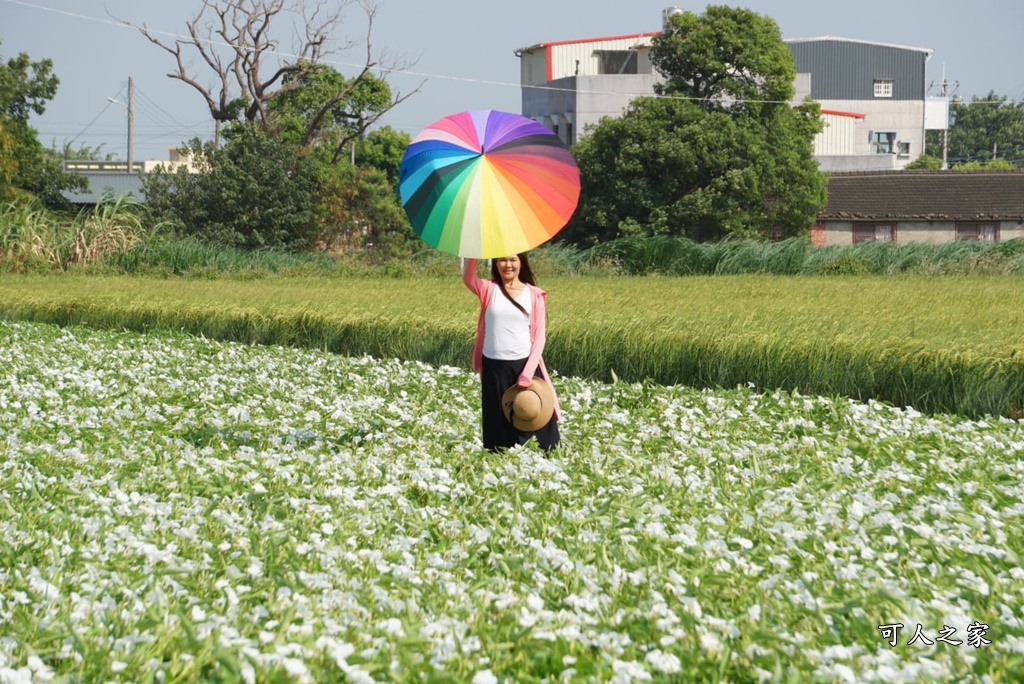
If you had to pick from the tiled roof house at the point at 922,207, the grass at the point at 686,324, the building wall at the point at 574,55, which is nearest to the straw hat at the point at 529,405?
the grass at the point at 686,324

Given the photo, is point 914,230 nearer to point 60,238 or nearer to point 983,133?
point 60,238

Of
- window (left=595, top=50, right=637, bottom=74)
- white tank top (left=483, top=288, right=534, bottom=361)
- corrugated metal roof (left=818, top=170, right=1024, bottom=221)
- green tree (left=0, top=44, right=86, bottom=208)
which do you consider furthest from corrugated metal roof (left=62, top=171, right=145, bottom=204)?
white tank top (left=483, top=288, right=534, bottom=361)

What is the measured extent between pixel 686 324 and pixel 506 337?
524 cm

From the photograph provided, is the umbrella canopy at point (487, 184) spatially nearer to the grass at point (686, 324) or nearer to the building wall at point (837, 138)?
the grass at point (686, 324)

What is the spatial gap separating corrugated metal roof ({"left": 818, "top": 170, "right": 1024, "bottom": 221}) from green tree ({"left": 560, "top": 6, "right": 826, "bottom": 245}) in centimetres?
718

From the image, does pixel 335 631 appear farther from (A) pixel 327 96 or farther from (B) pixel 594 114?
(A) pixel 327 96

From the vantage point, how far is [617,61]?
58.0 m

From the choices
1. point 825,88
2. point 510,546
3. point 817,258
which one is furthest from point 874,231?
point 510,546

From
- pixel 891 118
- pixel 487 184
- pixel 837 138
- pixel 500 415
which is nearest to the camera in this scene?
pixel 487 184

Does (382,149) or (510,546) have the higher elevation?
(382,149)

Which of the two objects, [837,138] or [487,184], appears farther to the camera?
[837,138]

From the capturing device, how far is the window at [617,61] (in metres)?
57.2

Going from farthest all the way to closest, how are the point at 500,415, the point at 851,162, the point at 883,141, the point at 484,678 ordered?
1. the point at 883,141
2. the point at 851,162
3. the point at 500,415
4. the point at 484,678

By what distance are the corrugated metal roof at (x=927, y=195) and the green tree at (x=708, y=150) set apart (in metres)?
7.18
